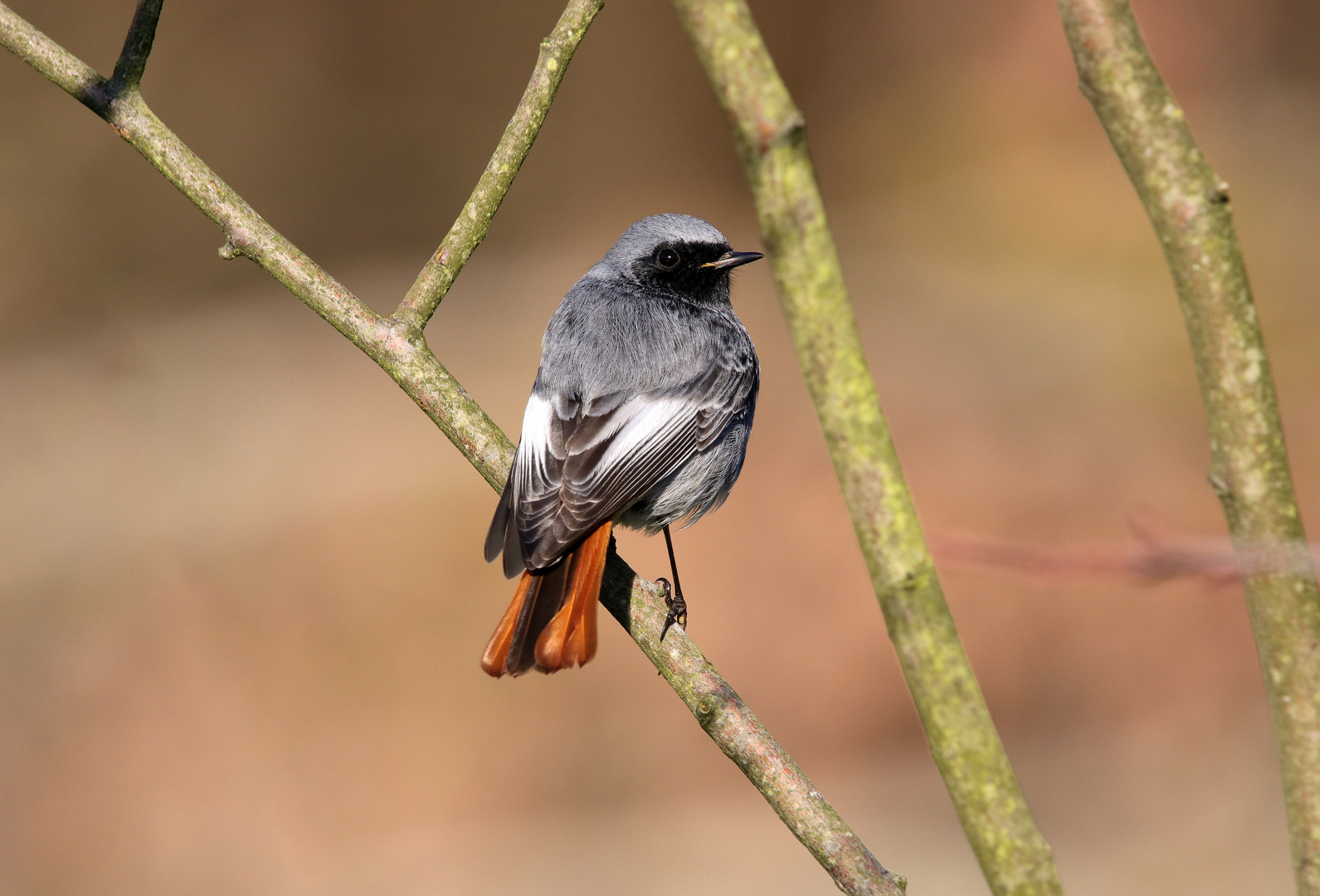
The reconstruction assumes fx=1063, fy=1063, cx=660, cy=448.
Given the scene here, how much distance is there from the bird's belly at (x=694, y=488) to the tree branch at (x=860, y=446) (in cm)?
228

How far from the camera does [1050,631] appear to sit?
6.98 meters

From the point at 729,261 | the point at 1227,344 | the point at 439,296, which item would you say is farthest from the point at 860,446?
the point at 729,261

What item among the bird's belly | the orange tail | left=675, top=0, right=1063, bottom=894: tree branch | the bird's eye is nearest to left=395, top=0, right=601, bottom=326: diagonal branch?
the orange tail

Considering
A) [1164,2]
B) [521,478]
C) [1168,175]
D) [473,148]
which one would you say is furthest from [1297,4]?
[1168,175]

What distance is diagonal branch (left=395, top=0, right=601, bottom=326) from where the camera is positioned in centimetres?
263

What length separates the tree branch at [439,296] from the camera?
7.60 ft

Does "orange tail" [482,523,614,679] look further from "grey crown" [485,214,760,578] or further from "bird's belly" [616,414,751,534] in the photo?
"bird's belly" [616,414,751,534]

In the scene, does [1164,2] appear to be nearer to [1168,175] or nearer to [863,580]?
[863,580]

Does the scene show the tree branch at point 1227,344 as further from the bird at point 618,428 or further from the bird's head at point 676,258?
the bird's head at point 676,258

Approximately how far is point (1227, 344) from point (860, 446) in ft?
1.25

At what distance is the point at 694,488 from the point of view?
3.52 m

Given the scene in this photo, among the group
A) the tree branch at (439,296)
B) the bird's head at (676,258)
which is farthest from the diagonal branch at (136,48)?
the bird's head at (676,258)

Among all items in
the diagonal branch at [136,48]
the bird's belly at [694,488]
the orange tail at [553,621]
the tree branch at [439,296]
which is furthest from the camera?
the bird's belly at [694,488]

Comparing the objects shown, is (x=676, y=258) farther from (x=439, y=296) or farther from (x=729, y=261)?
(x=439, y=296)
